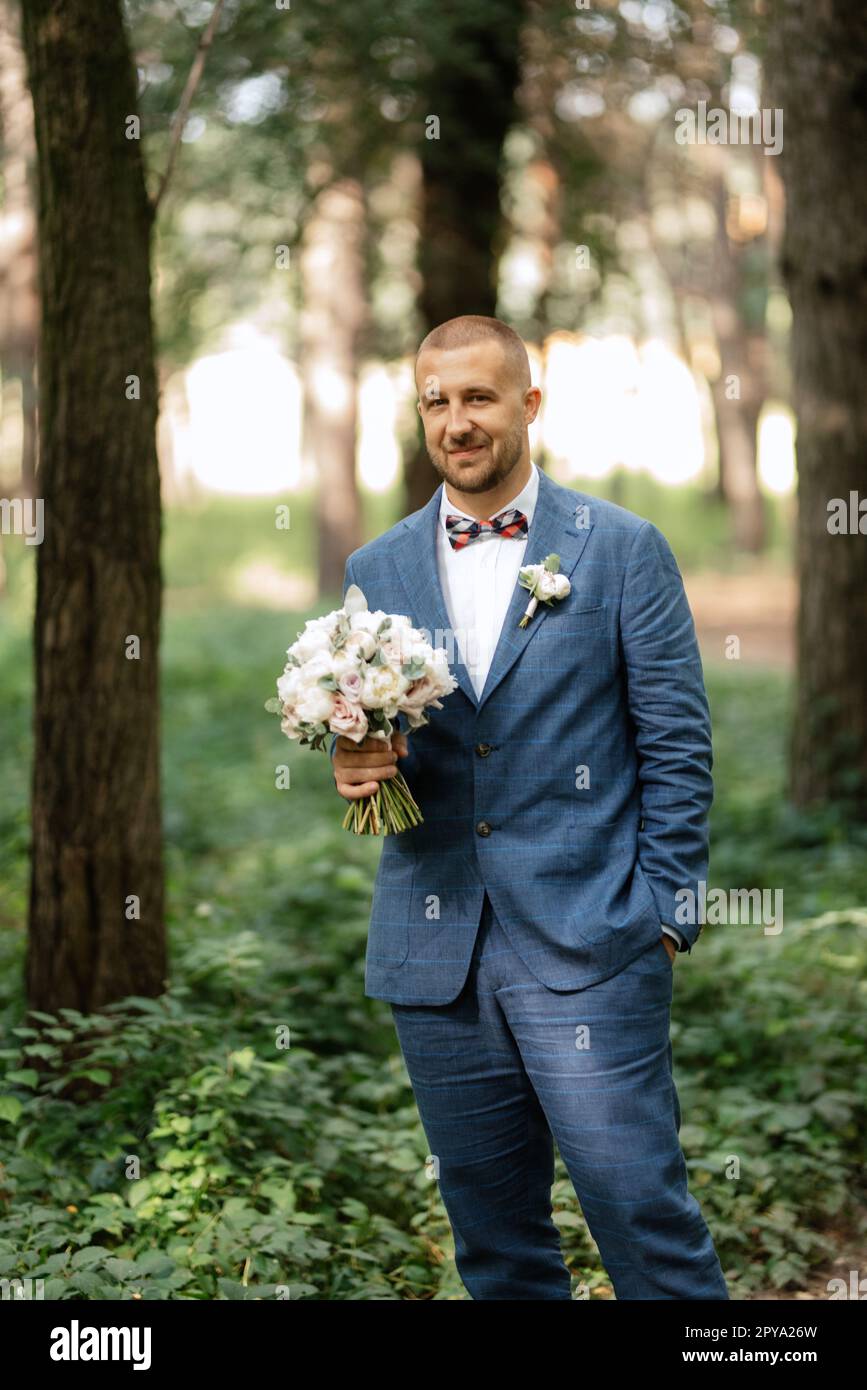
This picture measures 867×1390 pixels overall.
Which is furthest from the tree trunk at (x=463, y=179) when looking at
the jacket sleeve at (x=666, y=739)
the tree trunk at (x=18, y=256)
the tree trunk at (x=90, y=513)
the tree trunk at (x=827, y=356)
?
the jacket sleeve at (x=666, y=739)

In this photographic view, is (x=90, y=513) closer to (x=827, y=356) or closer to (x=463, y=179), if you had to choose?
(x=827, y=356)

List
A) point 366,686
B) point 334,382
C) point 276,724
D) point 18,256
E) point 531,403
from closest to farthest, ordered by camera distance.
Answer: point 366,686 → point 531,403 → point 276,724 → point 18,256 → point 334,382

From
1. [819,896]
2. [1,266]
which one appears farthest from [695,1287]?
[1,266]

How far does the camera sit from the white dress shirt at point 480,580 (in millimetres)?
3504

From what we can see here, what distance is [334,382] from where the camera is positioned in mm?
22484

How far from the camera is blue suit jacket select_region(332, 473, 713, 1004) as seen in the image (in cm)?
333

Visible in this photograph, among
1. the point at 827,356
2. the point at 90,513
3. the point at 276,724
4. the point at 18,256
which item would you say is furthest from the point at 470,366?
the point at 18,256

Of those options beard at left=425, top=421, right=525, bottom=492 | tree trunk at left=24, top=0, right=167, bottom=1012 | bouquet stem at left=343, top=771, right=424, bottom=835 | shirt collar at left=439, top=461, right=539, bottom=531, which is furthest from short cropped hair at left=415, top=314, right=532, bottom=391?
tree trunk at left=24, top=0, right=167, bottom=1012

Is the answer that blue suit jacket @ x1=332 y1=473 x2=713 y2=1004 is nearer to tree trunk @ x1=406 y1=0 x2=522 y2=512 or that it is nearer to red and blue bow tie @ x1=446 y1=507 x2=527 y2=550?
red and blue bow tie @ x1=446 y1=507 x2=527 y2=550

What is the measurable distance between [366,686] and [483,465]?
23.1 inches

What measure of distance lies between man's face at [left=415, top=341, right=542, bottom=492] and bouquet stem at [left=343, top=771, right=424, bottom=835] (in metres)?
0.69

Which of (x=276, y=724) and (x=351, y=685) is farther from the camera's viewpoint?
(x=276, y=724)

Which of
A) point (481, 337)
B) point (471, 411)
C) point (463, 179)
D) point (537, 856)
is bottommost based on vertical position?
point (537, 856)
